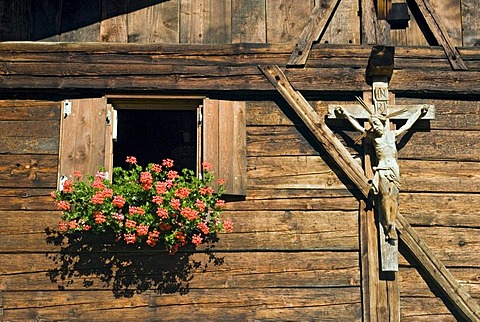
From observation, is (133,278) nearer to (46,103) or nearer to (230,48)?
(46,103)

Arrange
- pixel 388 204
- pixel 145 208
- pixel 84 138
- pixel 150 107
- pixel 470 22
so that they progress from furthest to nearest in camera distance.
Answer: pixel 470 22 → pixel 150 107 → pixel 84 138 → pixel 388 204 → pixel 145 208

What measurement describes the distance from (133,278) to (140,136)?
4.89 meters

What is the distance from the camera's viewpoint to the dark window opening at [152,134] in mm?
10305

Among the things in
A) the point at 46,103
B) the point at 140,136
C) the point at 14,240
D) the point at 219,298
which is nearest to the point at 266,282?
the point at 219,298

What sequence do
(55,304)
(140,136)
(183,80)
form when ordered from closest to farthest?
(55,304) < (183,80) < (140,136)

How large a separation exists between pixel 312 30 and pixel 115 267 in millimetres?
3138

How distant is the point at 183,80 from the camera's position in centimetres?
627

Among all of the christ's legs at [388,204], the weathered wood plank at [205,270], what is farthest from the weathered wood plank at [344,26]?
the weathered wood plank at [205,270]

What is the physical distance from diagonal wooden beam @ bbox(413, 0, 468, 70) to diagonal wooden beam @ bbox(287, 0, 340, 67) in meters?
0.92

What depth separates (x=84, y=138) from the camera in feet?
20.0

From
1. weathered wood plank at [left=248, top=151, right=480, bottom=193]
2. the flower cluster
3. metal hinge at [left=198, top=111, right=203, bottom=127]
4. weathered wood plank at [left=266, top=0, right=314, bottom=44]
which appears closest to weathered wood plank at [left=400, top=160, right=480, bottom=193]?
weathered wood plank at [left=248, top=151, right=480, bottom=193]

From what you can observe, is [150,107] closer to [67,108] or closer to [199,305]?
[67,108]

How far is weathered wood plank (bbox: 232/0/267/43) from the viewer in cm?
655

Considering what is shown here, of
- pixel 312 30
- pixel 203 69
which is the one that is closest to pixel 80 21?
pixel 203 69
